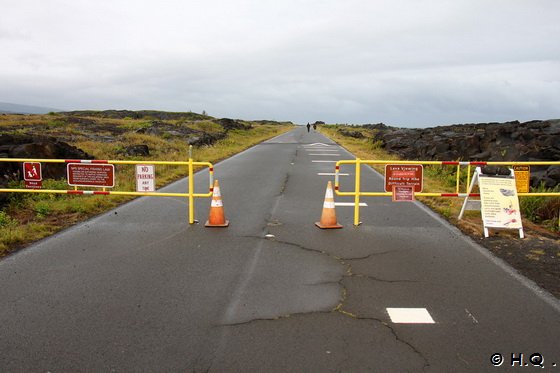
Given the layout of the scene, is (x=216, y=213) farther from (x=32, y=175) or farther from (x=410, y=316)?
(x=410, y=316)

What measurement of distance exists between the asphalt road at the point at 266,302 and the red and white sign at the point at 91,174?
2.88 feet

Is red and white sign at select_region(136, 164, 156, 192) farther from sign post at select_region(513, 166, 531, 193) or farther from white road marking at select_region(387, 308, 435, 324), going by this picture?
sign post at select_region(513, 166, 531, 193)

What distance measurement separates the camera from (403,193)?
8.57m

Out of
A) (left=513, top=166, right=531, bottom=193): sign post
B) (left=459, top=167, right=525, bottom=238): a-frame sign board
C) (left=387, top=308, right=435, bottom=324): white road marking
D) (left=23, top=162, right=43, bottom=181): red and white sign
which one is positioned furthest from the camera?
(left=23, top=162, right=43, bottom=181): red and white sign

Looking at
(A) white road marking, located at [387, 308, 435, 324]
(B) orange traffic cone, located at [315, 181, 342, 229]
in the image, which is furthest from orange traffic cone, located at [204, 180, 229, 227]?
(A) white road marking, located at [387, 308, 435, 324]

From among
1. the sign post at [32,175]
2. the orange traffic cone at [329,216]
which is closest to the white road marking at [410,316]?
the orange traffic cone at [329,216]

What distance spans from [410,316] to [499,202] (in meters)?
4.37

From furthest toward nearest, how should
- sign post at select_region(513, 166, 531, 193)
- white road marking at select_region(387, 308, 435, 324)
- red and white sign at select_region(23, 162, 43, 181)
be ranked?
red and white sign at select_region(23, 162, 43, 181) < sign post at select_region(513, 166, 531, 193) < white road marking at select_region(387, 308, 435, 324)

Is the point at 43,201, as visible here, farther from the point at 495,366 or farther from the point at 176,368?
the point at 495,366

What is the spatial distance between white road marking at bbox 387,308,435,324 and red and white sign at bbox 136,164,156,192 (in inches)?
216

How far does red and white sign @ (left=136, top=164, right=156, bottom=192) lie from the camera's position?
8.66 meters

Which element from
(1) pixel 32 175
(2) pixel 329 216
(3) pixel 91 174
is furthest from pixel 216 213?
(1) pixel 32 175

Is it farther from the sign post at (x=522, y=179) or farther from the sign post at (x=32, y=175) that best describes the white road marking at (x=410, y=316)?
the sign post at (x=32, y=175)

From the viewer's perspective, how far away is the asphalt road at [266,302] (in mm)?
3695
